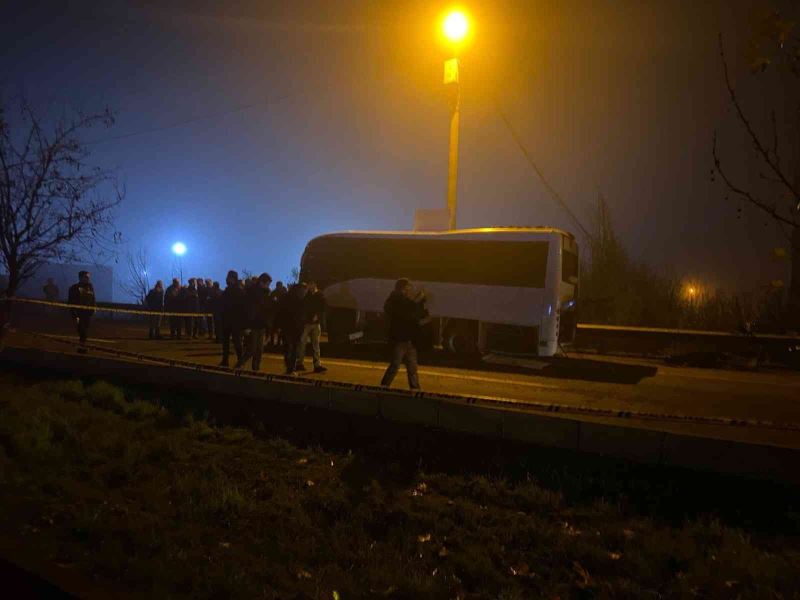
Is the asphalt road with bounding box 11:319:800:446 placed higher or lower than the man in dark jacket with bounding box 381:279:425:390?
lower

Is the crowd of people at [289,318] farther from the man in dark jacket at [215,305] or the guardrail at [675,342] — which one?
the guardrail at [675,342]

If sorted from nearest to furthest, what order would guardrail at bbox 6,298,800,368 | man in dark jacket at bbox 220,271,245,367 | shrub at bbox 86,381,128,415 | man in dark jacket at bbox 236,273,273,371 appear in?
shrub at bbox 86,381,128,415 → man in dark jacket at bbox 236,273,273,371 → man in dark jacket at bbox 220,271,245,367 → guardrail at bbox 6,298,800,368

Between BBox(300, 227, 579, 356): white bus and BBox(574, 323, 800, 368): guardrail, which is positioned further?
BBox(574, 323, 800, 368): guardrail

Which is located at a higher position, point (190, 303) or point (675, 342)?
point (190, 303)

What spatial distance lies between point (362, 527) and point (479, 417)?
2.24 m

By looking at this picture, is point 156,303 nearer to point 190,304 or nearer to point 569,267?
point 190,304

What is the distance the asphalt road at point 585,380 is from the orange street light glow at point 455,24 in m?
8.51

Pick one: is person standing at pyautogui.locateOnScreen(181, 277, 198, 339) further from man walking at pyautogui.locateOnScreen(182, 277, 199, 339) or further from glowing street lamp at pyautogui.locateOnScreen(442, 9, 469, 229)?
glowing street lamp at pyautogui.locateOnScreen(442, 9, 469, 229)

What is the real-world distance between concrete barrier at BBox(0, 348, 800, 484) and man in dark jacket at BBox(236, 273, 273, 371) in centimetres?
160

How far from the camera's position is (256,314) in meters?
11.4

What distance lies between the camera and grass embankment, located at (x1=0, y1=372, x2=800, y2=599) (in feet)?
13.7

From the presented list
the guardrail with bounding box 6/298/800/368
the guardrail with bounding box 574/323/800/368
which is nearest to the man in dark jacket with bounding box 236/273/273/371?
the guardrail with bounding box 6/298/800/368

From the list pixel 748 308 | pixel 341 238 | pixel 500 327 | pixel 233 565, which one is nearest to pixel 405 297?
pixel 233 565

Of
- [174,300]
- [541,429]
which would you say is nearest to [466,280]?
[174,300]
